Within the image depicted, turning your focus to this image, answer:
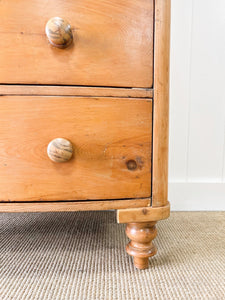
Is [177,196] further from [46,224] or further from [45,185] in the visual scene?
[45,185]

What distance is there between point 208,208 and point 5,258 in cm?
70

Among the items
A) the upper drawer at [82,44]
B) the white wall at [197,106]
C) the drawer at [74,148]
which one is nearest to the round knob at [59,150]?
the drawer at [74,148]

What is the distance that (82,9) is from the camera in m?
0.42

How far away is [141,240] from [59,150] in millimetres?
253

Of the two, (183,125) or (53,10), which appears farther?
(183,125)

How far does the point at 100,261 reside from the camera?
0.54 m

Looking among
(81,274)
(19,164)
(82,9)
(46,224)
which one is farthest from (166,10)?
(46,224)

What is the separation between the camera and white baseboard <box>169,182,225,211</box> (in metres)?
0.89

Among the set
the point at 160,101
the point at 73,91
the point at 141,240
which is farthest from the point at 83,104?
the point at 141,240

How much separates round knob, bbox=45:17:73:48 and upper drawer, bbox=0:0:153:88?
0.02 metres

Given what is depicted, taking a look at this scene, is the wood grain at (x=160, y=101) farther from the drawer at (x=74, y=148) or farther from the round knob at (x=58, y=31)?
the round knob at (x=58, y=31)

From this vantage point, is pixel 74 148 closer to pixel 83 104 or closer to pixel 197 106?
pixel 83 104

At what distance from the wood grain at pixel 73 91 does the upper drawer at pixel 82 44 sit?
0.03ft

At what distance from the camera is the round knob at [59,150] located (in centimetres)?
42
